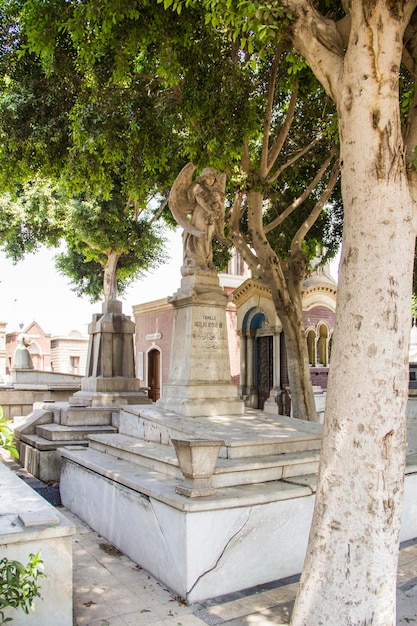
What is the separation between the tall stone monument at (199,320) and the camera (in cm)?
833

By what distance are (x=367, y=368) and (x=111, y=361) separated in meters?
9.39

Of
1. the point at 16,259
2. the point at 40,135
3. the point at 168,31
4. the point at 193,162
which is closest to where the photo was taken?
the point at 168,31

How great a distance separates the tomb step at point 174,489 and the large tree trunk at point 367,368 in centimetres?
131

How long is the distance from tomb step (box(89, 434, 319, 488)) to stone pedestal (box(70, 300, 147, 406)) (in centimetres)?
467

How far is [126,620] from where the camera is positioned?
14.3ft

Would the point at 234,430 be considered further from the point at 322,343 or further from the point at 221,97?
the point at 322,343

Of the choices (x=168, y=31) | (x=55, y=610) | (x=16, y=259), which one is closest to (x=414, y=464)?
(x=55, y=610)

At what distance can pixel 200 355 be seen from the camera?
8469mm

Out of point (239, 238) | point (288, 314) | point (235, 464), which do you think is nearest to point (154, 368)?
point (239, 238)

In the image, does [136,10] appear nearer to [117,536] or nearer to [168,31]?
[168,31]

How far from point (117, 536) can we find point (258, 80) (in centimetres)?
Answer: 835

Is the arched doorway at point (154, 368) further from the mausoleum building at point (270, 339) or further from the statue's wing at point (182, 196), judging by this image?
the statue's wing at point (182, 196)

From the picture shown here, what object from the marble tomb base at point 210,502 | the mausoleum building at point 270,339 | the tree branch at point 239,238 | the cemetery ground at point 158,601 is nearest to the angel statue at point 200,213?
the tree branch at point 239,238

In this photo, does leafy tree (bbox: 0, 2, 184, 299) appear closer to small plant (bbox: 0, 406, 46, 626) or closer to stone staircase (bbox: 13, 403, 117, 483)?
stone staircase (bbox: 13, 403, 117, 483)
